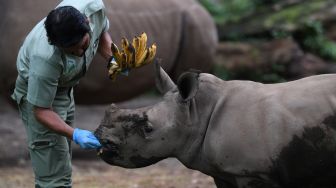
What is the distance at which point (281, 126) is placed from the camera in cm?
454

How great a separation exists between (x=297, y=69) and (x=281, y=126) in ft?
26.1

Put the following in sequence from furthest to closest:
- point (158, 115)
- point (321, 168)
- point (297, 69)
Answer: point (297, 69), point (158, 115), point (321, 168)

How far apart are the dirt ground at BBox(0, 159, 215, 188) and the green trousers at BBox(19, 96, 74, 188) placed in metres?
2.14

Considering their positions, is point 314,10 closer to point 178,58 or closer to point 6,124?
point 178,58

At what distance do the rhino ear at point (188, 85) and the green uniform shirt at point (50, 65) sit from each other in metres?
0.75

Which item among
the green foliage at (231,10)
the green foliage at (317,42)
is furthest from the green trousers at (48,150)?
the green foliage at (231,10)

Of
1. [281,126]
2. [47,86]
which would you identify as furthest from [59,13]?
[281,126]

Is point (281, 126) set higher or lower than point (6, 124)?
higher

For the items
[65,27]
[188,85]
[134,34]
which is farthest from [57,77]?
[134,34]

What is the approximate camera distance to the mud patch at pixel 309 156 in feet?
14.8

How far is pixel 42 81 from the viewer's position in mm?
4969

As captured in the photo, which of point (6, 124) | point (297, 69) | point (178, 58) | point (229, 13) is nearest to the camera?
point (178, 58)

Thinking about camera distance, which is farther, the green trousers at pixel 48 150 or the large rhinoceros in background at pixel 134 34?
the large rhinoceros in background at pixel 134 34

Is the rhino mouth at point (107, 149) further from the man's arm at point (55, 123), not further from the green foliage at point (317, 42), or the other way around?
the green foliage at point (317, 42)
